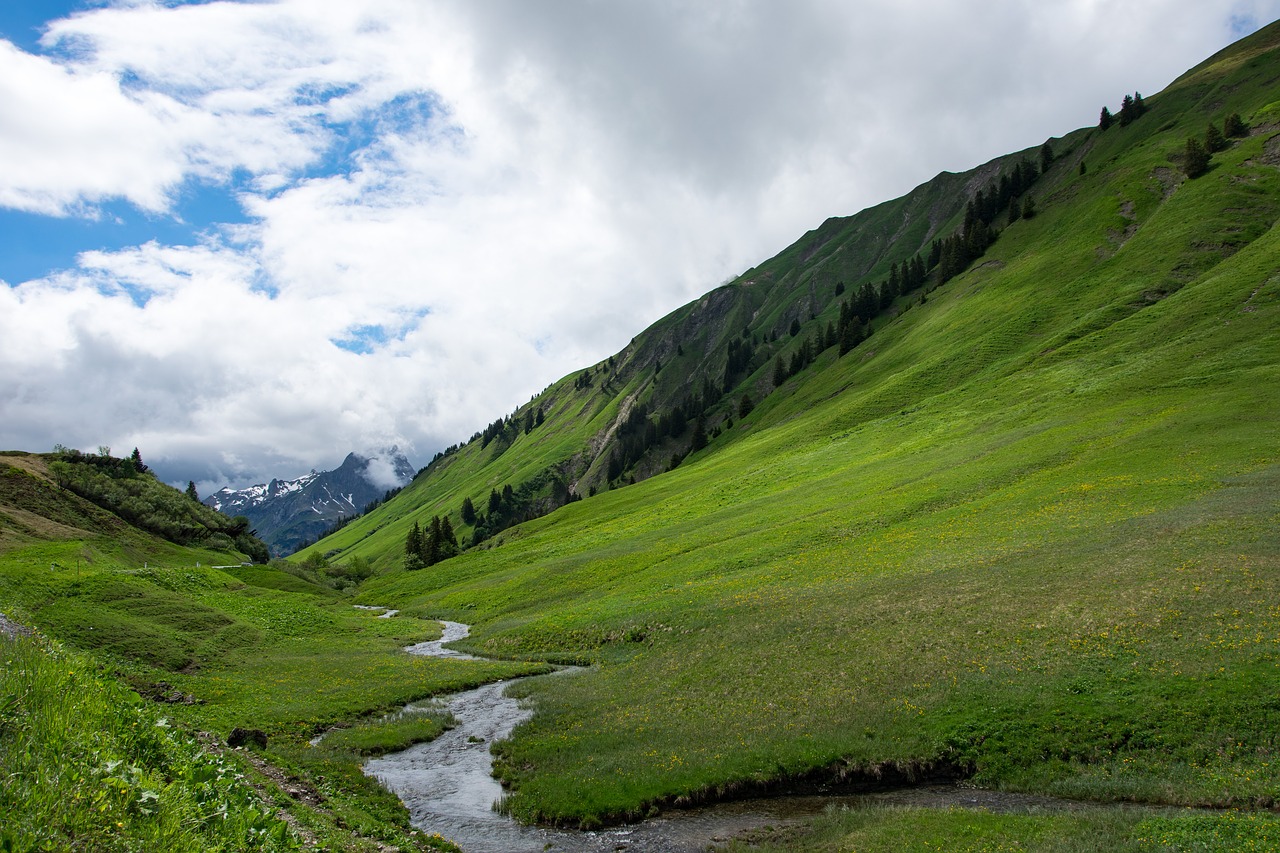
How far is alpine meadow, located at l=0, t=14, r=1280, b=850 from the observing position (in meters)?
17.2

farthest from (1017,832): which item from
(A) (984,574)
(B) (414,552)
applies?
(B) (414,552)

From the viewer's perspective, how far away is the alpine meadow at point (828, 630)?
56.3 ft

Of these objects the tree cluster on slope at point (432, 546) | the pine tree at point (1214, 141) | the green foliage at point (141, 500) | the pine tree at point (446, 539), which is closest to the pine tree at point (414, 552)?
the tree cluster on slope at point (432, 546)

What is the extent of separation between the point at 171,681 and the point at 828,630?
3669cm

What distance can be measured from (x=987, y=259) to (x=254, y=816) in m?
185

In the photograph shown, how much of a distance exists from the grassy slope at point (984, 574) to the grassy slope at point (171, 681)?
780cm

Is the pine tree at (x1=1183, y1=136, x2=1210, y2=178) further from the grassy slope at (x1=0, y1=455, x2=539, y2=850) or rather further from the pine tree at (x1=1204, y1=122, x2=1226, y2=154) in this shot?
the grassy slope at (x1=0, y1=455, x2=539, y2=850)

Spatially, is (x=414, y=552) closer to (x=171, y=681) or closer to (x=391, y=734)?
(x=171, y=681)

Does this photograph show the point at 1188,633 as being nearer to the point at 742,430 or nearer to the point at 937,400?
the point at 937,400

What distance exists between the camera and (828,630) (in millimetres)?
36312

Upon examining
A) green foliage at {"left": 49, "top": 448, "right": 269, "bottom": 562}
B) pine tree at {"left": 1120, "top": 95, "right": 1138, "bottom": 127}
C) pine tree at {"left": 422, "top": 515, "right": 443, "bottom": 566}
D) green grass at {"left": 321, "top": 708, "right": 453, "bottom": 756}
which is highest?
pine tree at {"left": 1120, "top": 95, "right": 1138, "bottom": 127}

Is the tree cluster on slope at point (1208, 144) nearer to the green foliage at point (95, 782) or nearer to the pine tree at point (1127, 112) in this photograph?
the pine tree at point (1127, 112)

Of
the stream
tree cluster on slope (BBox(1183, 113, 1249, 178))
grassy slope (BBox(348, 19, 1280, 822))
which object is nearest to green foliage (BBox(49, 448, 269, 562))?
grassy slope (BBox(348, 19, 1280, 822))

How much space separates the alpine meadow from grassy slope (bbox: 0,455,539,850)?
0.42 feet
